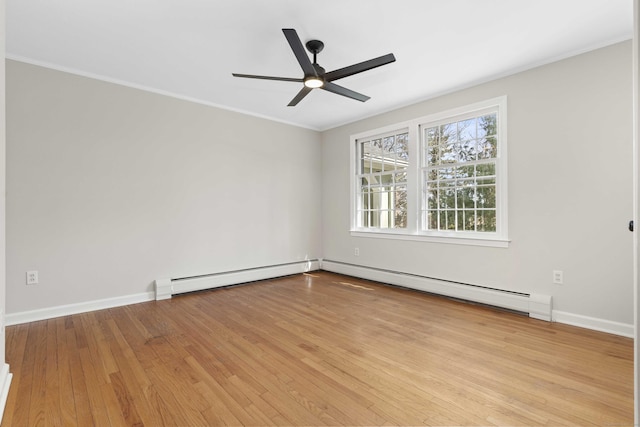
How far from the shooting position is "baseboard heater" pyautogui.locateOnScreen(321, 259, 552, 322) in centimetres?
312

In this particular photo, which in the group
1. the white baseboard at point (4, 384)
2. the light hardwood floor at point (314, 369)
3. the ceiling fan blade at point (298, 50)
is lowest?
the light hardwood floor at point (314, 369)

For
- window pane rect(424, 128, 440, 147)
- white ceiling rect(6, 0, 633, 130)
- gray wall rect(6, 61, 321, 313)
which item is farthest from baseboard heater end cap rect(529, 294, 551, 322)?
gray wall rect(6, 61, 321, 313)

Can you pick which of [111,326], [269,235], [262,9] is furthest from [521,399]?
[269,235]

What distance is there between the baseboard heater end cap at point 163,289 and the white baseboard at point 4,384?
5.90ft

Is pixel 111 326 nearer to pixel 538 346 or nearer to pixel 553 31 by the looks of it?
pixel 538 346

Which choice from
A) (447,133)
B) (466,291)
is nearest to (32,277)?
(466,291)

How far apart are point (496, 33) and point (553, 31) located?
18.6 inches

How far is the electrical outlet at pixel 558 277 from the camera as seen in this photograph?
3.05 meters

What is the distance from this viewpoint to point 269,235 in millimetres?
5008

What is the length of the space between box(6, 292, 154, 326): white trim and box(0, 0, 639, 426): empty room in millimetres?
23

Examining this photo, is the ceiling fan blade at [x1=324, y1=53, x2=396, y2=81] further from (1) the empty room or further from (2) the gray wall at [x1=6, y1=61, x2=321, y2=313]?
(2) the gray wall at [x1=6, y1=61, x2=321, y2=313]

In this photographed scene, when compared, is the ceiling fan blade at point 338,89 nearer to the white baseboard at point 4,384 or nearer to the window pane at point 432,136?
the window pane at point 432,136

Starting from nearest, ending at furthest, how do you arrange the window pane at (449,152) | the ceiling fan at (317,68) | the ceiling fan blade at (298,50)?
the ceiling fan blade at (298,50) → the ceiling fan at (317,68) → the window pane at (449,152)

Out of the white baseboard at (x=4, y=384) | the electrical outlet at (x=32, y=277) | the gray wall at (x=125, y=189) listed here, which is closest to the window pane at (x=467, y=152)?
the gray wall at (x=125, y=189)
